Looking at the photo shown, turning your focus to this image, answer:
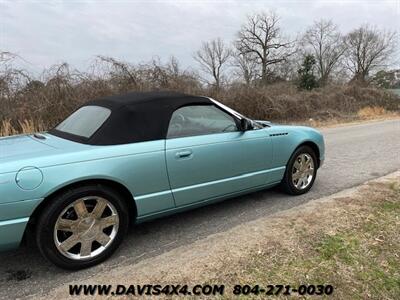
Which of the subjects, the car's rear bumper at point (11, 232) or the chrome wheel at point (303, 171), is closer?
the car's rear bumper at point (11, 232)

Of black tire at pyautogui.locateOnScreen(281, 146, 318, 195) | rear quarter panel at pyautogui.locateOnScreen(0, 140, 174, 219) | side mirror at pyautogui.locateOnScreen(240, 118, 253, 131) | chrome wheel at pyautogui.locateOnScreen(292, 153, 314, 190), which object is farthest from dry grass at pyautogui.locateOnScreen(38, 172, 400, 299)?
side mirror at pyautogui.locateOnScreen(240, 118, 253, 131)

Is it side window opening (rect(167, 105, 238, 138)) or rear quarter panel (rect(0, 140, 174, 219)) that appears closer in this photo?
rear quarter panel (rect(0, 140, 174, 219))

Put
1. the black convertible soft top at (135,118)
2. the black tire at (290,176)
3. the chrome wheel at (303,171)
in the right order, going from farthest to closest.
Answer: the chrome wheel at (303,171) < the black tire at (290,176) < the black convertible soft top at (135,118)

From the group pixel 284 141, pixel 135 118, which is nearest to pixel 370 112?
pixel 284 141

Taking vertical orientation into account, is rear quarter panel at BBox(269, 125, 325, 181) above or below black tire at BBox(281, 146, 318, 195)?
above

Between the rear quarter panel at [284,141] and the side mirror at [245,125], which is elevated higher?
the side mirror at [245,125]

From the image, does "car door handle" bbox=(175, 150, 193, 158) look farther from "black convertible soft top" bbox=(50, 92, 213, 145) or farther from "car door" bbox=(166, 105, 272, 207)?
"black convertible soft top" bbox=(50, 92, 213, 145)

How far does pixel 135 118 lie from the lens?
3578 millimetres

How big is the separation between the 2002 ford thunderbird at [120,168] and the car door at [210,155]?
0.01 m

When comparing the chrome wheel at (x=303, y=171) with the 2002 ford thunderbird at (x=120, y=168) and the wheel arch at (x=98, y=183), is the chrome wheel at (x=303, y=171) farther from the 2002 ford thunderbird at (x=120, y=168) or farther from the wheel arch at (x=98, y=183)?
the wheel arch at (x=98, y=183)

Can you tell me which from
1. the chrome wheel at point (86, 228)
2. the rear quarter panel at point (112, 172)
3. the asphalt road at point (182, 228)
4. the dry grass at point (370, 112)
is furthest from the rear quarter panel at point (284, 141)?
the dry grass at point (370, 112)

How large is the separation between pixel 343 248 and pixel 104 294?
6.94 feet

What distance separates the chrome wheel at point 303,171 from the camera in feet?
16.3

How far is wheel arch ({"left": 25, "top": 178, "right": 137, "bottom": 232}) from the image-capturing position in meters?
2.91
